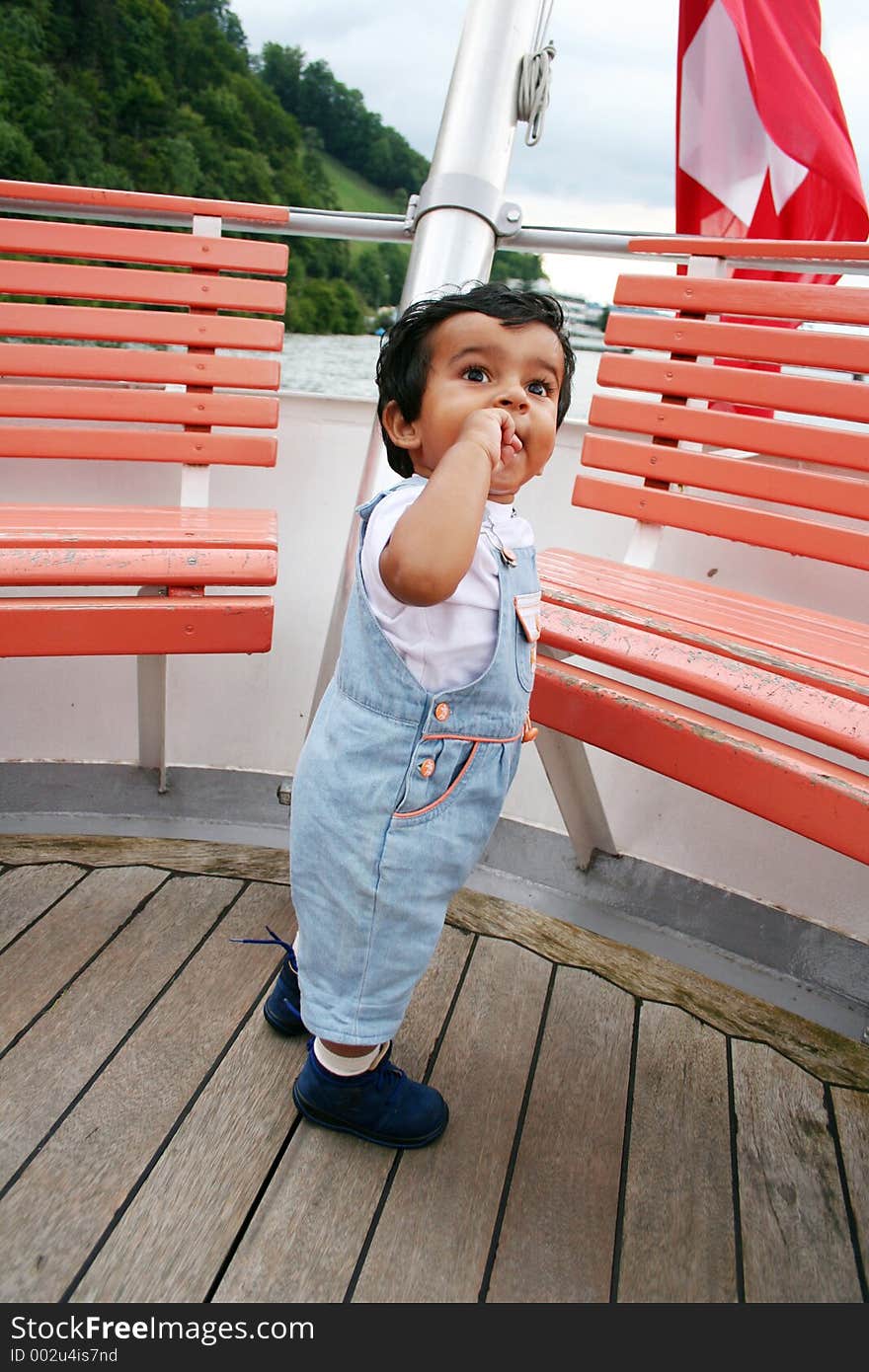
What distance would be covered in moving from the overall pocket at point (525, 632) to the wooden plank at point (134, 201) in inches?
43.8

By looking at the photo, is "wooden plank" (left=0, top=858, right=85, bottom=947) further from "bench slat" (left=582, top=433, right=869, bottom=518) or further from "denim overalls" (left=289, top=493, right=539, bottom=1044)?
"bench slat" (left=582, top=433, right=869, bottom=518)

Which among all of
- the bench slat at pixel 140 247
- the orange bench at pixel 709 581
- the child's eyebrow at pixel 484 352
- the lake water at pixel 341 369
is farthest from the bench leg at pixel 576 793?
the bench slat at pixel 140 247

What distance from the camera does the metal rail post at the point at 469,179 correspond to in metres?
1.86

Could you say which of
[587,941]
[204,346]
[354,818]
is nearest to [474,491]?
[354,818]

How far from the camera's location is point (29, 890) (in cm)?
169

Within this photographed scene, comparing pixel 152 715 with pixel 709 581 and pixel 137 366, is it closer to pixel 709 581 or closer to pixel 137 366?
pixel 137 366

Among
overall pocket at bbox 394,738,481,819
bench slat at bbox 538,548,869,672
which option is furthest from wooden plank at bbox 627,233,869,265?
overall pocket at bbox 394,738,481,819

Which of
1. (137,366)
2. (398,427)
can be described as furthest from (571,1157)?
(137,366)

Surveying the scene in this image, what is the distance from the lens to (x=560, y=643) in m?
1.41

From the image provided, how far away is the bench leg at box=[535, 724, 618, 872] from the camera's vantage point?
5.47ft

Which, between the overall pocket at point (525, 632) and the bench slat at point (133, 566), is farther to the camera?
the bench slat at point (133, 566)

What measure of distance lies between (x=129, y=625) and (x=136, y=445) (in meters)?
0.57

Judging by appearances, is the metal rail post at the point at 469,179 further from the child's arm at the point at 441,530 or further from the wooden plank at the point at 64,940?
the child's arm at the point at 441,530

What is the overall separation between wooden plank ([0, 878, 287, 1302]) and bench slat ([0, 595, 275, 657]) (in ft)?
1.60
